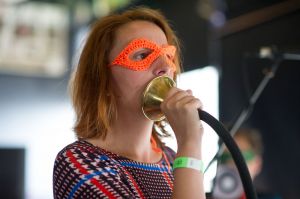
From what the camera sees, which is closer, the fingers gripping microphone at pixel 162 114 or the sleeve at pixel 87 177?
the fingers gripping microphone at pixel 162 114

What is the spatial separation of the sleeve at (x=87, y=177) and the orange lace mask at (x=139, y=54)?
0.21m

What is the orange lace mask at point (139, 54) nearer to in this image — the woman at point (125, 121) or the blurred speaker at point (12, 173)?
the woman at point (125, 121)

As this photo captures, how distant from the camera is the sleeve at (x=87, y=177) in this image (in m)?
0.97

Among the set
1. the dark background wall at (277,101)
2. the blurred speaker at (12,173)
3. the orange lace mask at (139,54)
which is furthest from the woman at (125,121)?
the blurred speaker at (12,173)

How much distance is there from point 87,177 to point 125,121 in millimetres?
193

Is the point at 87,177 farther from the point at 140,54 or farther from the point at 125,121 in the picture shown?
the point at 140,54

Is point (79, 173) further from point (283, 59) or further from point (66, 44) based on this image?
point (66, 44)

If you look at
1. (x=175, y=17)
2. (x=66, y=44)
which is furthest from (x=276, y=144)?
(x=66, y=44)

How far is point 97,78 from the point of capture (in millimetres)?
1165

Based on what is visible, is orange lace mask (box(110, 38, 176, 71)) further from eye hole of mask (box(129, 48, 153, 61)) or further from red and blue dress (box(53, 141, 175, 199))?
red and blue dress (box(53, 141, 175, 199))

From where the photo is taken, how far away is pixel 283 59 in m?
1.54

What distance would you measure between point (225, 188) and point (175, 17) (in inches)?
69.0

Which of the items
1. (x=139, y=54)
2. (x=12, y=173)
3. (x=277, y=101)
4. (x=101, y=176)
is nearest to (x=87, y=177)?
(x=101, y=176)

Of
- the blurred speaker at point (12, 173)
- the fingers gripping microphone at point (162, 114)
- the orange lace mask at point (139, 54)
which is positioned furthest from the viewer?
the blurred speaker at point (12, 173)
